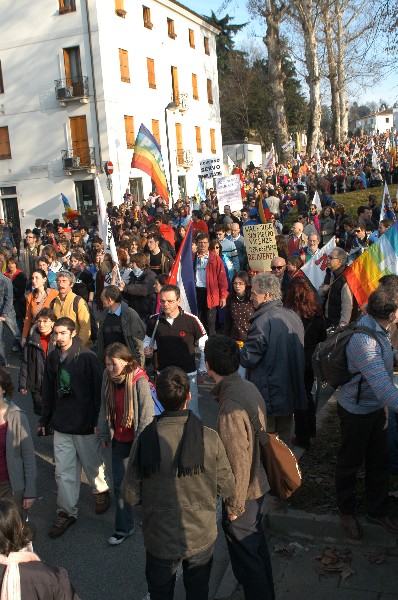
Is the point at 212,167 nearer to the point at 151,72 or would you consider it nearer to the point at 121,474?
the point at 121,474

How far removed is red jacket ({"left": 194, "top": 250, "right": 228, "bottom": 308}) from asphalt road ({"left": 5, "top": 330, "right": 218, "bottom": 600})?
3737 mm

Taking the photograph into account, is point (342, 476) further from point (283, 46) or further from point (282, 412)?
point (283, 46)

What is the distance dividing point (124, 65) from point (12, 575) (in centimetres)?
3383

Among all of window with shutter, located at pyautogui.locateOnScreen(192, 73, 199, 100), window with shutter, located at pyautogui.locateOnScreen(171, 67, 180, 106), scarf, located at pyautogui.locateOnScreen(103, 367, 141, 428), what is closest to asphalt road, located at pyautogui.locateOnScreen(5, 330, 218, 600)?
scarf, located at pyautogui.locateOnScreen(103, 367, 141, 428)

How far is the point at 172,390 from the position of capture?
10.9 ft

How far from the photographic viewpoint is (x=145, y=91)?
3541 centimetres

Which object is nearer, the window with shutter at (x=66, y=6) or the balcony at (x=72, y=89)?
the window with shutter at (x=66, y=6)

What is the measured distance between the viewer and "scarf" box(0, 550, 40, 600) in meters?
2.49

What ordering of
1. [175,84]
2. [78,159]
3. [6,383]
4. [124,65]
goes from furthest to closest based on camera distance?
[175,84], [124,65], [78,159], [6,383]

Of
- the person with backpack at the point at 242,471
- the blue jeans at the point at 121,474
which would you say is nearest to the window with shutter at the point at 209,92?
the blue jeans at the point at 121,474

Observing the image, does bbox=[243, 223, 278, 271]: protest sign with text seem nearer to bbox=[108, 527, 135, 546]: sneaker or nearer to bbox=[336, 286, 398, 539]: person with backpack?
bbox=[336, 286, 398, 539]: person with backpack

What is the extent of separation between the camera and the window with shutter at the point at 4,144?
3412cm

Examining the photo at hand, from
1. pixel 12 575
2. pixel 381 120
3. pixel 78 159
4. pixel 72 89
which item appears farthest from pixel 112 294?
pixel 381 120

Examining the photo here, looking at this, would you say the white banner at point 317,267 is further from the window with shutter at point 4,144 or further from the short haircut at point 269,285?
the window with shutter at point 4,144
